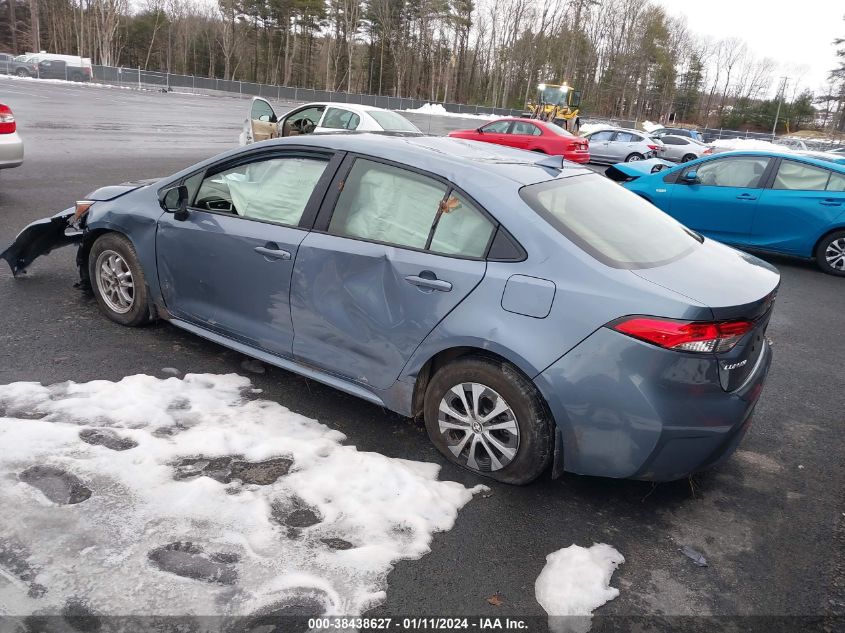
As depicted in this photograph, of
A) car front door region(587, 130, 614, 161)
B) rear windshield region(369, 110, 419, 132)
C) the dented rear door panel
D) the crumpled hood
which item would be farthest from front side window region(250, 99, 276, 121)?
car front door region(587, 130, 614, 161)

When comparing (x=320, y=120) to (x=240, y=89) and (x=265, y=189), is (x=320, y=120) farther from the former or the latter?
(x=240, y=89)

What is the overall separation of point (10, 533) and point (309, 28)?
89952 mm

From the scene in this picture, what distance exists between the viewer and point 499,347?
9.61 ft

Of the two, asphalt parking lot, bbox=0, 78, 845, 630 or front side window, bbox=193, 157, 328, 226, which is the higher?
front side window, bbox=193, 157, 328, 226

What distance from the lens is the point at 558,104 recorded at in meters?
33.6

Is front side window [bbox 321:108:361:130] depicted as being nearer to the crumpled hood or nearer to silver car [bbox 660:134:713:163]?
the crumpled hood

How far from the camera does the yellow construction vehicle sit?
32719 mm

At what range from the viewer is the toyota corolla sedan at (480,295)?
108 inches

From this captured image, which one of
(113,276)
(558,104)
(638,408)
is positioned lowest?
Answer: (113,276)

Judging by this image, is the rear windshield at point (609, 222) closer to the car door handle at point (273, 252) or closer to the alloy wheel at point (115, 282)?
the car door handle at point (273, 252)

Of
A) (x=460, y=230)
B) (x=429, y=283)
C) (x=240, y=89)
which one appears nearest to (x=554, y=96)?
(x=460, y=230)

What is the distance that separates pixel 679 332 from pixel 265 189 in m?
2.50

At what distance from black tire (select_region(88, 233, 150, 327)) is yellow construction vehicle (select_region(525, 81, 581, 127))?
1194 inches

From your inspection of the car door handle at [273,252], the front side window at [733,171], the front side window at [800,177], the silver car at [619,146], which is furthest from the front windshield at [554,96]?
the car door handle at [273,252]
